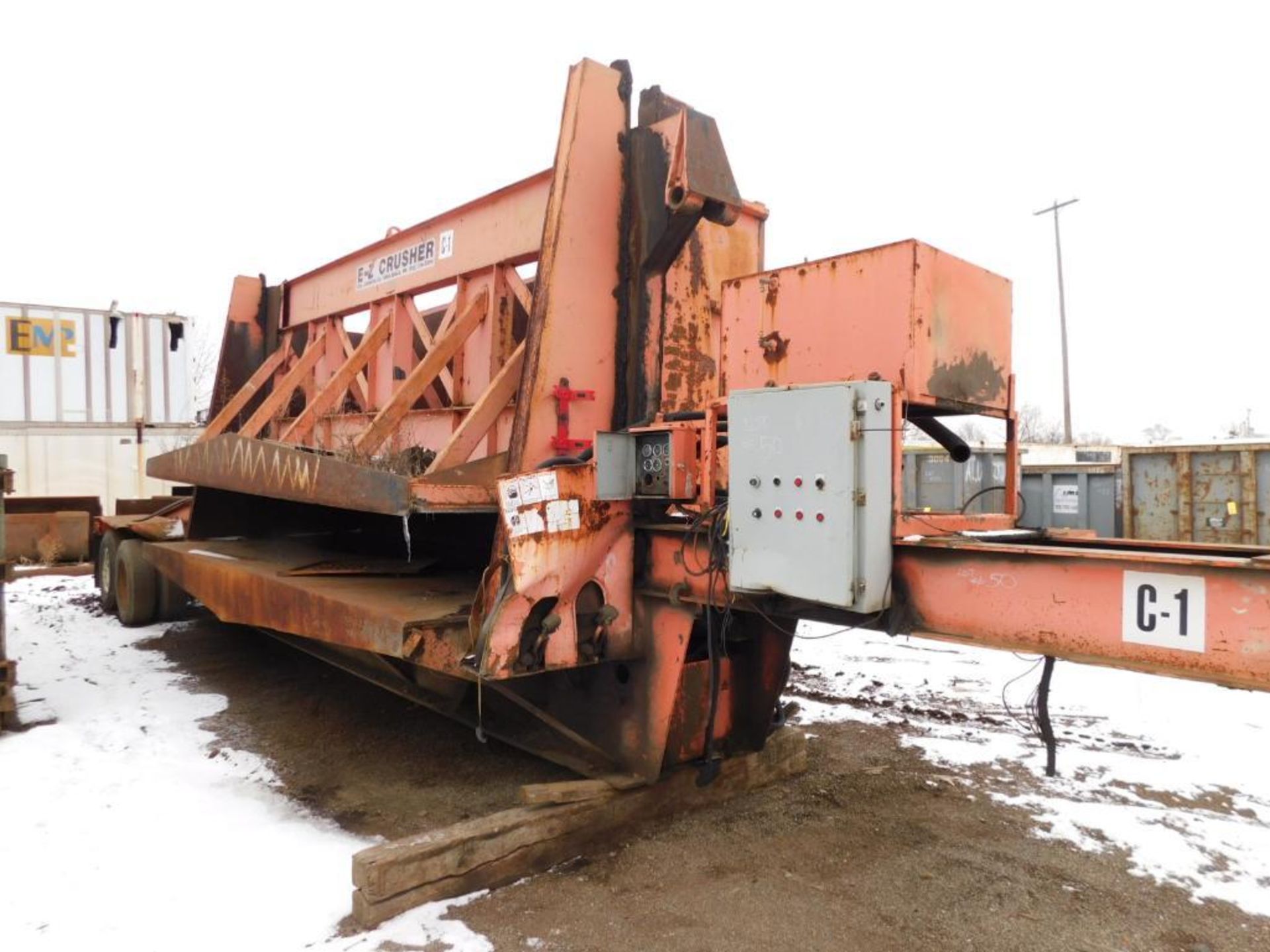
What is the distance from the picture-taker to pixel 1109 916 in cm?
290

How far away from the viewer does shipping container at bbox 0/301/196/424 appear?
1066cm

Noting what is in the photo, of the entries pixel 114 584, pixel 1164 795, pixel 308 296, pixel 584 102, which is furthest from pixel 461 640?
pixel 114 584

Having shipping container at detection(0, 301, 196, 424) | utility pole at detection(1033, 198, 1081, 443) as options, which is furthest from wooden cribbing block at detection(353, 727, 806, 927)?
utility pole at detection(1033, 198, 1081, 443)

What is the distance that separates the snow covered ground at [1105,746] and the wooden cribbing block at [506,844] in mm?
869

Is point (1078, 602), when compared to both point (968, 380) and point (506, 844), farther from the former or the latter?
point (506, 844)

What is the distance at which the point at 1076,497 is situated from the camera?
12.2 metres

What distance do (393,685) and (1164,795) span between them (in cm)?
368

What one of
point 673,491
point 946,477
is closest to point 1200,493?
point 946,477

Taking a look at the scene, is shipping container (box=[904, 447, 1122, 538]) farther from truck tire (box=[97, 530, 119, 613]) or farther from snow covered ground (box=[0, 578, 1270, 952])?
truck tire (box=[97, 530, 119, 613])

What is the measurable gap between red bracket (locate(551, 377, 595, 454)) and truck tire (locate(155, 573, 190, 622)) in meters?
5.23

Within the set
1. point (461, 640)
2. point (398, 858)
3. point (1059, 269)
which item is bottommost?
point (398, 858)

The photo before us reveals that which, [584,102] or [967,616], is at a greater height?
[584,102]

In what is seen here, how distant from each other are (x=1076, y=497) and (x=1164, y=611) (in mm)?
11144

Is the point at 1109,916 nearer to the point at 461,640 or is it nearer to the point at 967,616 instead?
the point at 967,616
